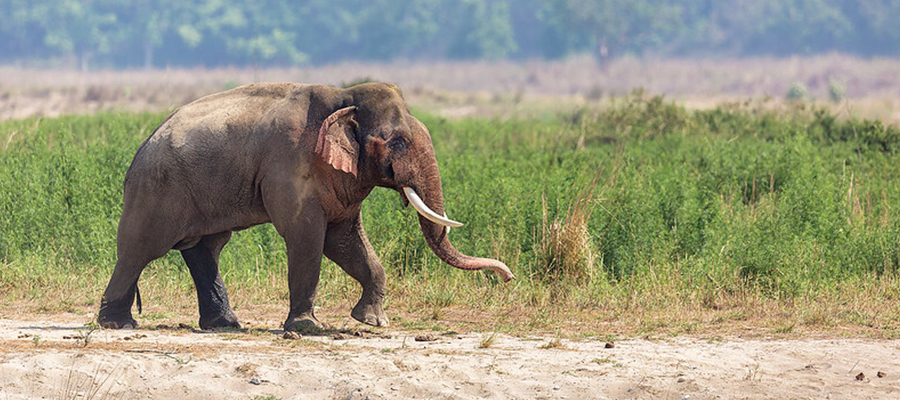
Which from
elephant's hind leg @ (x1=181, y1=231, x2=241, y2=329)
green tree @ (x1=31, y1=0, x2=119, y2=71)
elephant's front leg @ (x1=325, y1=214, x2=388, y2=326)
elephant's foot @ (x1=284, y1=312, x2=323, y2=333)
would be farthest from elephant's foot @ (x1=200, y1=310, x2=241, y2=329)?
green tree @ (x1=31, y1=0, x2=119, y2=71)

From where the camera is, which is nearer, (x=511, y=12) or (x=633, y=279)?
(x=633, y=279)

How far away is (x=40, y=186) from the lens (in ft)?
39.2

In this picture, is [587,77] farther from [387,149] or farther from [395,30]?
[387,149]

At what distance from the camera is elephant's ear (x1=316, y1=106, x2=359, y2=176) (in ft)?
26.0

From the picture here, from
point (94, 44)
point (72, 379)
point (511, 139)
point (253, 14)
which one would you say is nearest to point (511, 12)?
point (253, 14)

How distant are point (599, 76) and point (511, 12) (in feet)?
62.1

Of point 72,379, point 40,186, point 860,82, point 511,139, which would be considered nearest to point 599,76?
point 860,82

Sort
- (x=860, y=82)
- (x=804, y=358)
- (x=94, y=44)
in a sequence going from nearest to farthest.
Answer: (x=804, y=358), (x=860, y=82), (x=94, y=44)

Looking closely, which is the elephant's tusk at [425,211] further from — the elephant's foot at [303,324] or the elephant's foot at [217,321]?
the elephant's foot at [217,321]

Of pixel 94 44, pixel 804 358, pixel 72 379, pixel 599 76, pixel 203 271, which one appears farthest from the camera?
pixel 94 44

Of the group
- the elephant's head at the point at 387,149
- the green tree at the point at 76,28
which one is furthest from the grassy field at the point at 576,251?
the green tree at the point at 76,28

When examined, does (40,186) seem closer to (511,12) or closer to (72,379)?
(72,379)

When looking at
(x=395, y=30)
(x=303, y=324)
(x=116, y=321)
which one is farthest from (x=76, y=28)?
(x=303, y=324)

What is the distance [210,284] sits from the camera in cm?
870
